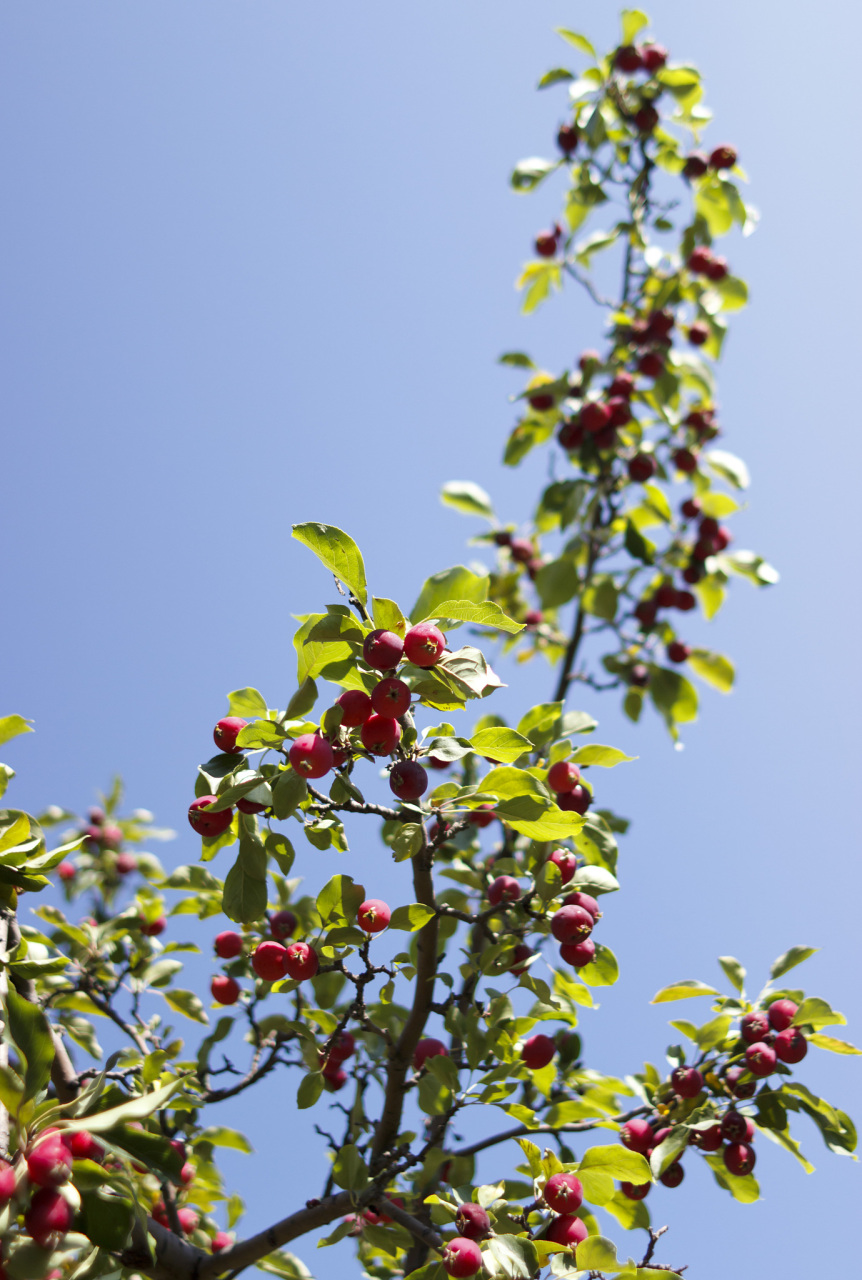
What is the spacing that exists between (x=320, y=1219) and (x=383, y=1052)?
Result: 0.49 metres

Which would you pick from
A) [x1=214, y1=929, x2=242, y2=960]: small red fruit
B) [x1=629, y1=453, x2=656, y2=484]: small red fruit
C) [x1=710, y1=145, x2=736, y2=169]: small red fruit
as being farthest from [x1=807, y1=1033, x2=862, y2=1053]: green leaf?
[x1=710, y1=145, x2=736, y2=169]: small red fruit

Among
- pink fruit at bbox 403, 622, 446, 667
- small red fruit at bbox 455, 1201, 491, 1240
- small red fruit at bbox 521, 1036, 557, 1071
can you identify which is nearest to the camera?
pink fruit at bbox 403, 622, 446, 667

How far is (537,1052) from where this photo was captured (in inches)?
93.2

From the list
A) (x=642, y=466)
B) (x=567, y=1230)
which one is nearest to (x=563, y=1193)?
(x=567, y=1230)

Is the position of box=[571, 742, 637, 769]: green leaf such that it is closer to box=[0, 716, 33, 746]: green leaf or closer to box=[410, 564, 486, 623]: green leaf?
box=[410, 564, 486, 623]: green leaf

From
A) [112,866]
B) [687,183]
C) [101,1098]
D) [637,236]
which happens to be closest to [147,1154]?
[101,1098]

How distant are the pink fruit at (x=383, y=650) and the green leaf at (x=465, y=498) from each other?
333 centimetres

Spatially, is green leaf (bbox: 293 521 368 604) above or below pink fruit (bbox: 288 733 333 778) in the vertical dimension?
above

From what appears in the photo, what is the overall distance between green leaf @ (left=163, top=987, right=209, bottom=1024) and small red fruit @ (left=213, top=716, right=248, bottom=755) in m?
1.44

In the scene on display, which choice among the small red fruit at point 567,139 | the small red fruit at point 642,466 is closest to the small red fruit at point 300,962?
the small red fruit at point 642,466

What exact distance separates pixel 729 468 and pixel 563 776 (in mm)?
2738

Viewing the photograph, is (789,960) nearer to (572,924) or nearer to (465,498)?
(572,924)

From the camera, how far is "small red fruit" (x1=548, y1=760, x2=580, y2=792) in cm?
242

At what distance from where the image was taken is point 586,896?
2.25m
